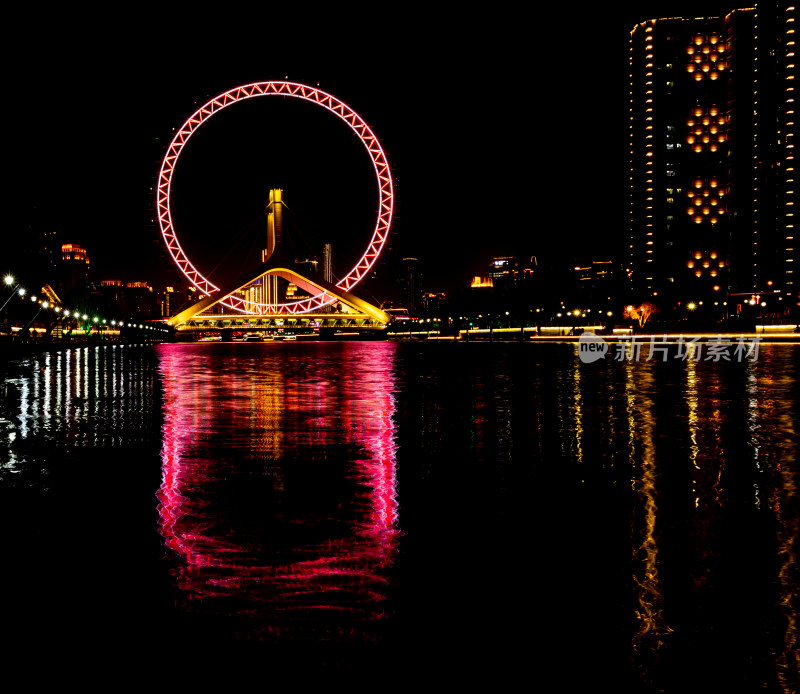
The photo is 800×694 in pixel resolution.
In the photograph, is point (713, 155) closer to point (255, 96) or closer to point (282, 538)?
point (255, 96)

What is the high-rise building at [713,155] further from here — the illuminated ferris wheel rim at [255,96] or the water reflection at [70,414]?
the water reflection at [70,414]

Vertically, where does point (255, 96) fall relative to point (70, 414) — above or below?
above

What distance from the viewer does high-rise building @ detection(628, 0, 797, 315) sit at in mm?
134000

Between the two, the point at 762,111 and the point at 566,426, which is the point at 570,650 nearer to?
the point at 566,426

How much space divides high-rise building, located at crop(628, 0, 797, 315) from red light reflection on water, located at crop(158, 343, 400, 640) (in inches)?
4665

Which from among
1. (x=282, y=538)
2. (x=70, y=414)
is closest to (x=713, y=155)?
(x=70, y=414)

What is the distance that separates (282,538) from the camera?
17.3 feet

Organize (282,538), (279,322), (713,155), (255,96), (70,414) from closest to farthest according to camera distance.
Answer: (282,538) → (70,414) → (255,96) → (279,322) → (713,155)

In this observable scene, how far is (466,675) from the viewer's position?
3291mm

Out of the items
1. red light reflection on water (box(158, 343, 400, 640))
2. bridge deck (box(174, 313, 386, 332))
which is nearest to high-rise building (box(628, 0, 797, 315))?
bridge deck (box(174, 313, 386, 332))

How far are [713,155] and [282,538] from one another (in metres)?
152

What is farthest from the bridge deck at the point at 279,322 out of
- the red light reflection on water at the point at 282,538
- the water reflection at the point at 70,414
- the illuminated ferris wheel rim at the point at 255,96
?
the red light reflection on water at the point at 282,538

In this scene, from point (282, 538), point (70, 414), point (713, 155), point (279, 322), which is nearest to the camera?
point (282, 538)

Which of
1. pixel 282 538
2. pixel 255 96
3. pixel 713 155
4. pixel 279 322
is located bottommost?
pixel 282 538
